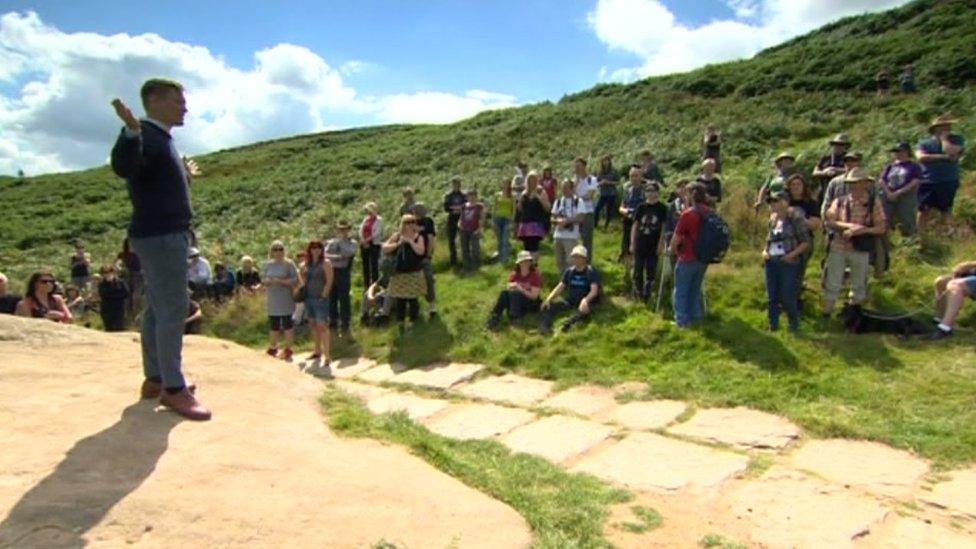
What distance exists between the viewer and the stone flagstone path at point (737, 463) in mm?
3818

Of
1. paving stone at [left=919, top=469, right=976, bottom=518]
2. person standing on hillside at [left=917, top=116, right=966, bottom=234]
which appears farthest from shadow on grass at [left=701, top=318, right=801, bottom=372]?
person standing on hillside at [left=917, top=116, right=966, bottom=234]

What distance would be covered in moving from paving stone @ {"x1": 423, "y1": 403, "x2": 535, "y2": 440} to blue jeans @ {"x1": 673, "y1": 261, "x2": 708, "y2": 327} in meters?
2.70

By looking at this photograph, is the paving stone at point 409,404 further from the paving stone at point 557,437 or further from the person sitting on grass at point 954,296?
the person sitting on grass at point 954,296

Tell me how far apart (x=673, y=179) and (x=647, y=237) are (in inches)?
351

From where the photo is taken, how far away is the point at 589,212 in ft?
34.7

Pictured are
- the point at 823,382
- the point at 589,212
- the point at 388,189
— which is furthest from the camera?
the point at 388,189

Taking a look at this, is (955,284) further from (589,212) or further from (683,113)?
(683,113)

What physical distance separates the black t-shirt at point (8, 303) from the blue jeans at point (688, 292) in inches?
284

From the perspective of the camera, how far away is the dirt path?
2814mm

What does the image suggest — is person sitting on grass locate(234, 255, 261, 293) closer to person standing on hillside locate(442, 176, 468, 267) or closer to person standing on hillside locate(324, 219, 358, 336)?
person standing on hillside locate(324, 219, 358, 336)

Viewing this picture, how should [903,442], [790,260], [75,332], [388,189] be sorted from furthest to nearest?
1. [388,189]
2. [790,260]
3. [75,332]
4. [903,442]

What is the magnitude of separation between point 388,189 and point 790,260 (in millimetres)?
22621

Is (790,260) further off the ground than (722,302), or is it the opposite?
(790,260)

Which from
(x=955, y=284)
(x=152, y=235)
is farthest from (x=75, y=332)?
(x=955, y=284)
